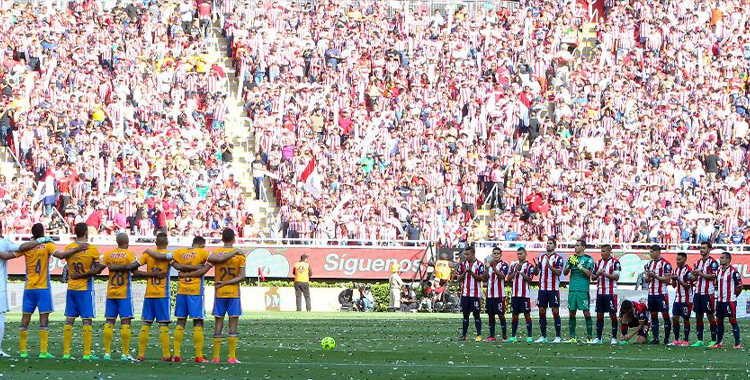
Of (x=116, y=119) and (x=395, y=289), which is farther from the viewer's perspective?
(x=116, y=119)

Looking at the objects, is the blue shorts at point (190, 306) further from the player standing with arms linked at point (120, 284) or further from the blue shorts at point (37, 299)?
the blue shorts at point (37, 299)

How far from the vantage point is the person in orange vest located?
43312mm

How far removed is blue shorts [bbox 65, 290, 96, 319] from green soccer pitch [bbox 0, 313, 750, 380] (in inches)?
31.3

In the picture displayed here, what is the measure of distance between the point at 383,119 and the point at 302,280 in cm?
798

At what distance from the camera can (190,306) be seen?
919 inches

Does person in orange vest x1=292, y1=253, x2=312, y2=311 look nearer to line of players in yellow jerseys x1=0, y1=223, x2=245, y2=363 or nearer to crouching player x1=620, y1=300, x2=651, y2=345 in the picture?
crouching player x1=620, y1=300, x2=651, y2=345

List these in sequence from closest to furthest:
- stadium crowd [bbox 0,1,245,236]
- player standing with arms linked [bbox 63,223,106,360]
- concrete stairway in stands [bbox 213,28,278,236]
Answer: player standing with arms linked [bbox 63,223,106,360]
stadium crowd [bbox 0,1,245,236]
concrete stairway in stands [bbox 213,28,278,236]

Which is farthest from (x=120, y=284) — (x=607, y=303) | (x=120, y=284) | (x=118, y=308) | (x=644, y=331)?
(x=644, y=331)

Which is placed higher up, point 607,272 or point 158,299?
point 607,272

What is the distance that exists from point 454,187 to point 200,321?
24.7 meters

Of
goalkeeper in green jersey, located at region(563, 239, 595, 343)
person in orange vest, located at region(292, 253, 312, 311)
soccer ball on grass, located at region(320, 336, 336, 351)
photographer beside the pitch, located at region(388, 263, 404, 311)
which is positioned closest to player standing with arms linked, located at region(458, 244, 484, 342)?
goalkeeper in green jersey, located at region(563, 239, 595, 343)

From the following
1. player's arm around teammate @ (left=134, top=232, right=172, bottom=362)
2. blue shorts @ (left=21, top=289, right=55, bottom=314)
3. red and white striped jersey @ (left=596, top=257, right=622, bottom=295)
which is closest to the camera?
player's arm around teammate @ (left=134, top=232, right=172, bottom=362)

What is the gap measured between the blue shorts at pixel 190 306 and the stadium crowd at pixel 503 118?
22.4 m

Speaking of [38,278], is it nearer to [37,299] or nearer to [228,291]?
[37,299]
